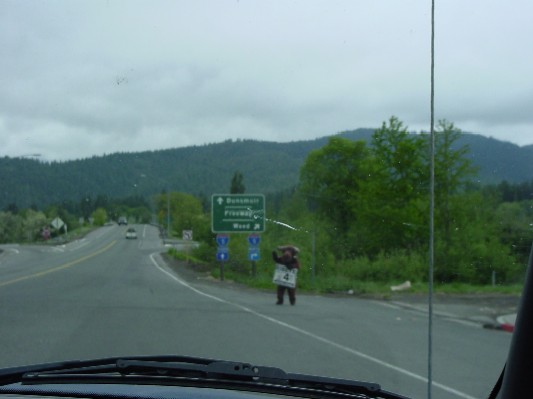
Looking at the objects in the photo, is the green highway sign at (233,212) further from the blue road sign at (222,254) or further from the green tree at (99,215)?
the green tree at (99,215)

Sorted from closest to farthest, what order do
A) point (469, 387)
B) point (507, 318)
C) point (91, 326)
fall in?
point (469, 387) < point (507, 318) < point (91, 326)

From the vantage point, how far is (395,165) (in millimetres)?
5152

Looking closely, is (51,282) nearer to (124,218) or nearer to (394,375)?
(124,218)

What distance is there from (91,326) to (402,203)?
6.00 m

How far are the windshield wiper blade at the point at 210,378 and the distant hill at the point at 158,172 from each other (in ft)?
11.1

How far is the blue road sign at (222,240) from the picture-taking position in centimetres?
1138

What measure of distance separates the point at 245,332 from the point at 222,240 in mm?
1609

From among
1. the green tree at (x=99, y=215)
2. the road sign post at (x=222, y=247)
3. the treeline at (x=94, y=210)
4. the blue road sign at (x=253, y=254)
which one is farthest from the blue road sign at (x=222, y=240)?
the green tree at (x=99, y=215)

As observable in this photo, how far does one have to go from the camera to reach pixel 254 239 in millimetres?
9375

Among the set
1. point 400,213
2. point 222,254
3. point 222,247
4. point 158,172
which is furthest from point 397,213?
point 222,254

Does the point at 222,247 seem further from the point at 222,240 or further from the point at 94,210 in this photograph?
the point at 94,210

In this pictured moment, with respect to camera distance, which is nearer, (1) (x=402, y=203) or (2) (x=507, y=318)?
(1) (x=402, y=203)

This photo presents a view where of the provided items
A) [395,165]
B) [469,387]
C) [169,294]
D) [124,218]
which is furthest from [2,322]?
[395,165]

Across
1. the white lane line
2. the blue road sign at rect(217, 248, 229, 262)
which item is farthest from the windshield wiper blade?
the blue road sign at rect(217, 248, 229, 262)
